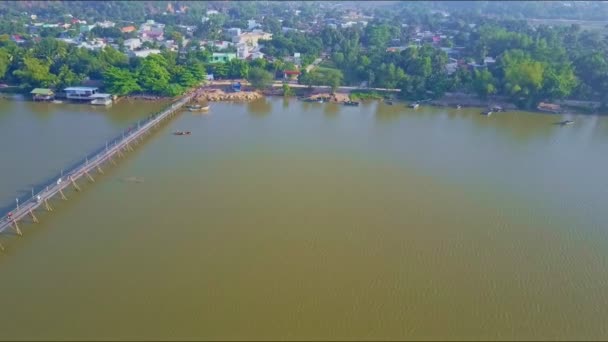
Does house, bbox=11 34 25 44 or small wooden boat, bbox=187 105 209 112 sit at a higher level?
house, bbox=11 34 25 44

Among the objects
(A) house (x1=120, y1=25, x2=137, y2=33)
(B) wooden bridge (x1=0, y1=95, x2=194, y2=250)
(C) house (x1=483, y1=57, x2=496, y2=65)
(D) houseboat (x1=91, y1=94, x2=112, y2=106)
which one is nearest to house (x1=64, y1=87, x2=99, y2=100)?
(D) houseboat (x1=91, y1=94, x2=112, y2=106)

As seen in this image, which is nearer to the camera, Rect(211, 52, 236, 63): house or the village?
the village

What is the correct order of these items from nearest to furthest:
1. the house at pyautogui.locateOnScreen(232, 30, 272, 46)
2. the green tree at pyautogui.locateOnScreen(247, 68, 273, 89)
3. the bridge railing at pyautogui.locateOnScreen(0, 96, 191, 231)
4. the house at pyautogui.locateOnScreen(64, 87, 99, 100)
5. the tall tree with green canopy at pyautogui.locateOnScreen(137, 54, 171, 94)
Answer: the bridge railing at pyautogui.locateOnScreen(0, 96, 191, 231)
the house at pyautogui.locateOnScreen(64, 87, 99, 100)
the tall tree with green canopy at pyautogui.locateOnScreen(137, 54, 171, 94)
the green tree at pyautogui.locateOnScreen(247, 68, 273, 89)
the house at pyautogui.locateOnScreen(232, 30, 272, 46)

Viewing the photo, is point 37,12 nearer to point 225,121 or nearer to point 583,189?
point 225,121

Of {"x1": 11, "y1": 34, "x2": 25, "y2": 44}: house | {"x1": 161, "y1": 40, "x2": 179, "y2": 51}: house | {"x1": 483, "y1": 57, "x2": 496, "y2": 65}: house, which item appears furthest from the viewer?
{"x1": 161, "y1": 40, "x2": 179, "y2": 51}: house

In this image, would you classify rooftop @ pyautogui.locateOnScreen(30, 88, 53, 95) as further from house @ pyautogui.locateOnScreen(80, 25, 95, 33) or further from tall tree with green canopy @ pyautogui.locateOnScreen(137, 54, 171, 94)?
house @ pyautogui.locateOnScreen(80, 25, 95, 33)

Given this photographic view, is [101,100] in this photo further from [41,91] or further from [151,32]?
[151,32]

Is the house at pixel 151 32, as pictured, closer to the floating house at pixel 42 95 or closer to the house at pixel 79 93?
the floating house at pixel 42 95
